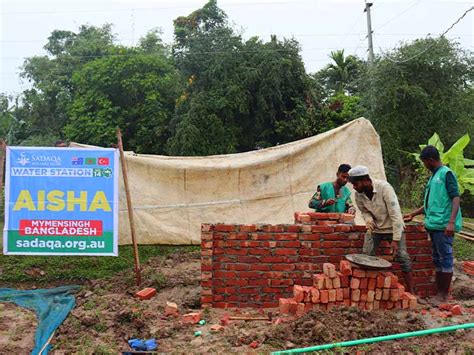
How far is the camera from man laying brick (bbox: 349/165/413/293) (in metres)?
→ 4.27

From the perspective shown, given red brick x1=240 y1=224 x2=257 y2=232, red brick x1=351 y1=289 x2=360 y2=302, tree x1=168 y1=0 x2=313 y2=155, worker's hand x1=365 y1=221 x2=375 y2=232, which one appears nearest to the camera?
red brick x1=351 y1=289 x2=360 y2=302

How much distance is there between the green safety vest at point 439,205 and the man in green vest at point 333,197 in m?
0.91

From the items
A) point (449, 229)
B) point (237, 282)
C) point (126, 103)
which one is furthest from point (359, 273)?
point (126, 103)

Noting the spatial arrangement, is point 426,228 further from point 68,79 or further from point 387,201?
point 68,79

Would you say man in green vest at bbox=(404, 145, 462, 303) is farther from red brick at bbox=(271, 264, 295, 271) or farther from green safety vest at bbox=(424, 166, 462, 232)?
red brick at bbox=(271, 264, 295, 271)

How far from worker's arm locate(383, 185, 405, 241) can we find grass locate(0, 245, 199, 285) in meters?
3.56

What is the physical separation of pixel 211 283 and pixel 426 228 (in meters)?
2.25

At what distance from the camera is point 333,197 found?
5.24m

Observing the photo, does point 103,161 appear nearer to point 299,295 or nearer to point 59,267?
point 59,267

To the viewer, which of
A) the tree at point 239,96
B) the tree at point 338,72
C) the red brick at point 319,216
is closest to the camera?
the red brick at point 319,216

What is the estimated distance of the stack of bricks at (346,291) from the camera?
4.18m

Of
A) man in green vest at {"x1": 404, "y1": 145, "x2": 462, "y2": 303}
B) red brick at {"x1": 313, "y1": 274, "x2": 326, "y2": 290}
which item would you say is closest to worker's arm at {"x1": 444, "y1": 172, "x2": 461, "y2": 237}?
man in green vest at {"x1": 404, "y1": 145, "x2": 462, "y2": 303}

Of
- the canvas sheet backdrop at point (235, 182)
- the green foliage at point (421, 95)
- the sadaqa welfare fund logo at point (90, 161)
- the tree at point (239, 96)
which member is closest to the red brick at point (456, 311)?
the canvas sheet backdrop at point (235, 182)

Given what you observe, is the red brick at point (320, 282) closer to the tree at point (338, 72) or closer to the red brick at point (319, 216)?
the red brick at point (319, 216)
